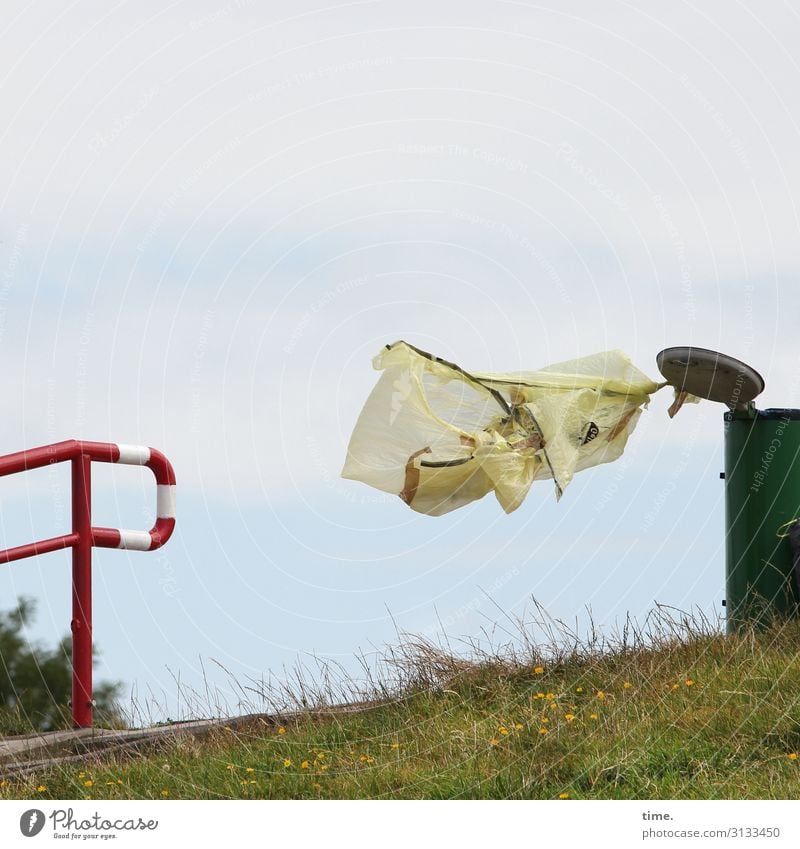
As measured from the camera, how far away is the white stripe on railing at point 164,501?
5449 millimetres

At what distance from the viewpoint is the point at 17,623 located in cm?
1516

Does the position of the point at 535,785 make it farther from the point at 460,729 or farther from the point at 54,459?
the point at 54,459

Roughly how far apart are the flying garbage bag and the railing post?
47.1 inches

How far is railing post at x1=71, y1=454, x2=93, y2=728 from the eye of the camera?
5156 mm

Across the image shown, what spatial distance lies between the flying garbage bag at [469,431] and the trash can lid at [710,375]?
0.27 metres

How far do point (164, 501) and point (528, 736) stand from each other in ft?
6.70

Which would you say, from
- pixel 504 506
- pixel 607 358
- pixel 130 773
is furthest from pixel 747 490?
pixel 130 773

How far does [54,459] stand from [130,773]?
1.38m
